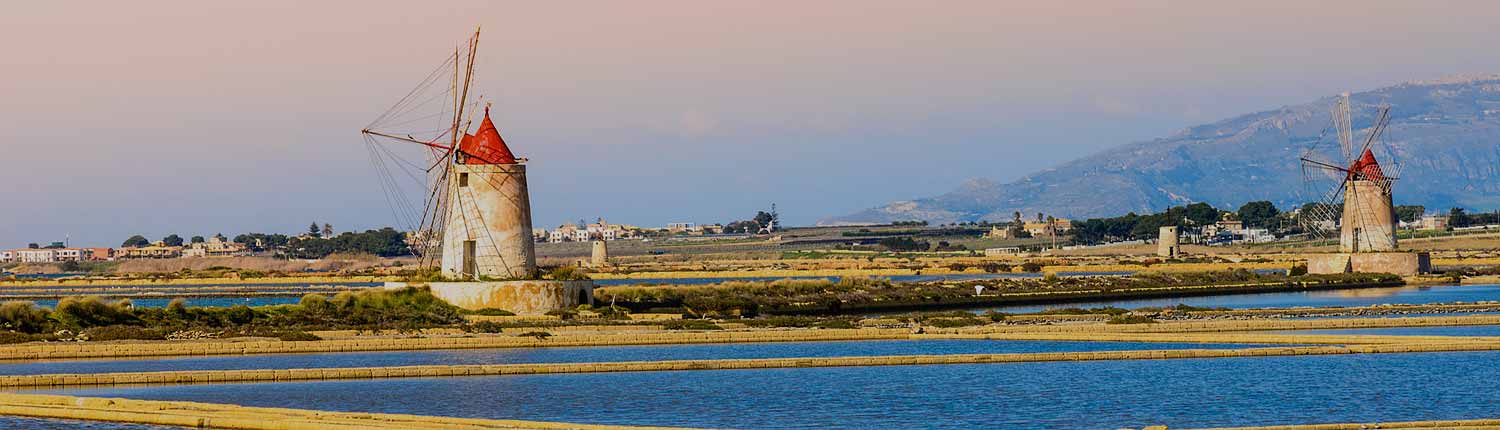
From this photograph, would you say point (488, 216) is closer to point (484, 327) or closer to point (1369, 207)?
point (484, 327)

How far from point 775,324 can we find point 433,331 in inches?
336

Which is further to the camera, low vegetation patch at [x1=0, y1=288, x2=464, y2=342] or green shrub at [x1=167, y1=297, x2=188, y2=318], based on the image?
green shrub at [x1=167, y1=297, x2=188, y2=318]

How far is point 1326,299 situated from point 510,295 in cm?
3085

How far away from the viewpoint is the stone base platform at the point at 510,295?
4634 centimetres

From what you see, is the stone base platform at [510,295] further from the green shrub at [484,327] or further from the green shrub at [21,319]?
the green shrub at [21,319]

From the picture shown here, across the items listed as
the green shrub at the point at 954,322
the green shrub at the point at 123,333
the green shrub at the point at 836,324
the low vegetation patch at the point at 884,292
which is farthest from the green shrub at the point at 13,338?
the green shrub at the point at 954,322

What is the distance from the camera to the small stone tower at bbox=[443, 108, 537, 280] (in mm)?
47000

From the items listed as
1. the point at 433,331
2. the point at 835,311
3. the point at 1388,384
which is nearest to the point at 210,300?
the point at 835,311

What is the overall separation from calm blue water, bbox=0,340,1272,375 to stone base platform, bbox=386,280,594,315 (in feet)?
29.7

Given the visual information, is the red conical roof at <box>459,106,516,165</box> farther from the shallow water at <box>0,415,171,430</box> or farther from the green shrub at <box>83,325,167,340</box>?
the shallow water at <box>0,415,171,430</box>

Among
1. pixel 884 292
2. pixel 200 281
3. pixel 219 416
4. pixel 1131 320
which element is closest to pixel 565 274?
pixel 1131 320

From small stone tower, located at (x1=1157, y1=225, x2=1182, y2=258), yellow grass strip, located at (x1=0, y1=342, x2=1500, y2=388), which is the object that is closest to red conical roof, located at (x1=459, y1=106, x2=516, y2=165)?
yellow grass strip, located at (x1=0, y1=342, x2=1500, y2=388)

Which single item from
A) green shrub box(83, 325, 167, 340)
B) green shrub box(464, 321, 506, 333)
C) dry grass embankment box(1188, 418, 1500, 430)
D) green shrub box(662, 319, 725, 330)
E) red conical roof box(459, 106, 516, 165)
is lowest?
dry grass embankment box(1188, 418, 1500, 430)

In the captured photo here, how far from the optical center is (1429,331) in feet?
136
